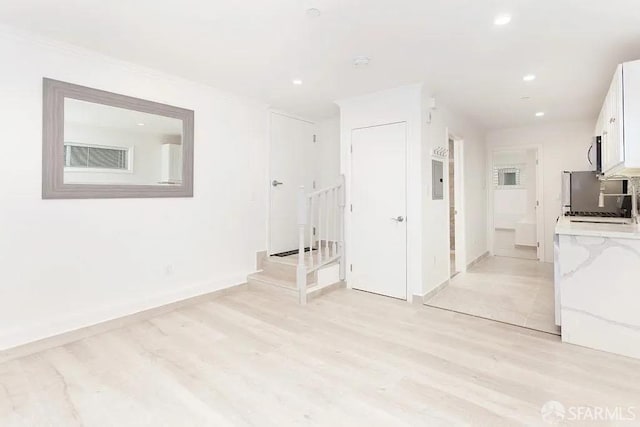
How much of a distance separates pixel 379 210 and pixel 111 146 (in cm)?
282

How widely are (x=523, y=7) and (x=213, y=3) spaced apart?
198 cm

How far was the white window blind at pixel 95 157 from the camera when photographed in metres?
2.76

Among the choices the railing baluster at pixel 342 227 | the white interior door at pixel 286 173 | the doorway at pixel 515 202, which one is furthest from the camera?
the doorway at pixel 515 202

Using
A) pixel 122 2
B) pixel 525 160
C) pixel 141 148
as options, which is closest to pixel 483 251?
pixel 525 160

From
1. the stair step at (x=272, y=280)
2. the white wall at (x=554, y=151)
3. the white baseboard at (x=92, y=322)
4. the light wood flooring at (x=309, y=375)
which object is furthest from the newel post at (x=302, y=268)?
the white wall at (x=554, y=151)

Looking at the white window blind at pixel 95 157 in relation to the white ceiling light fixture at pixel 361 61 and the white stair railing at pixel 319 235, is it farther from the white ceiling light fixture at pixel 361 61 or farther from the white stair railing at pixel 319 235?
the white ceiling light fixture at pixel 361 61

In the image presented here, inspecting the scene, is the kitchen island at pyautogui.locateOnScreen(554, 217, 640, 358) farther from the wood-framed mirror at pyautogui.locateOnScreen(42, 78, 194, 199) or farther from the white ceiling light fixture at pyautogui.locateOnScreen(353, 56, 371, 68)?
the wood-framed mirror at pyautogui.locateOnScreen(42, 78, 194, 199)

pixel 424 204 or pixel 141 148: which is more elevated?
pixel 141 148

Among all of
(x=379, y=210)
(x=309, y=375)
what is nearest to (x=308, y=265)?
(x=379, y=210)

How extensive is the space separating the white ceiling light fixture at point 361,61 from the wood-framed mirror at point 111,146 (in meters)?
1.83

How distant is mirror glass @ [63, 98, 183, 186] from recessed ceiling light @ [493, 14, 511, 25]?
9.72ft

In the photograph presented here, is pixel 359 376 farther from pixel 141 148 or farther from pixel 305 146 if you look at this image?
pixel 305 146

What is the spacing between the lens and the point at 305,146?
5.09 m

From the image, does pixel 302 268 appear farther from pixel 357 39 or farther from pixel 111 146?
pixel 357 39
